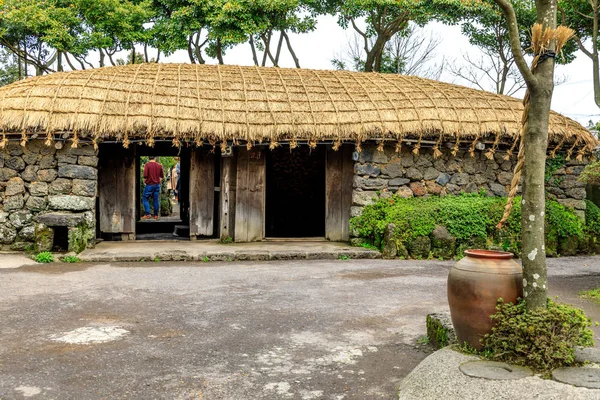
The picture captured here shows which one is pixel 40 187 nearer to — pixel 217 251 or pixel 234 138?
pixel 217 251

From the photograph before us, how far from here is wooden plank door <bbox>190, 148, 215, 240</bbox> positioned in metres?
11.7

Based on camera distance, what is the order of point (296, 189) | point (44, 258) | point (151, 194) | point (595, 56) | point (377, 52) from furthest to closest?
point (377, 52) → point (595, 56) → point (296, 189) → point (151, 194) → point (44, 258)

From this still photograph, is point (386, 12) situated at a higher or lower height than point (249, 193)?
higher

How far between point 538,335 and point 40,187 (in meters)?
8.85

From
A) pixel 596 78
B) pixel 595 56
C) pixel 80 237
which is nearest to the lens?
pixel 80 237

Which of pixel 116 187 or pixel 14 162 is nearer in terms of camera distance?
pixel 14 162

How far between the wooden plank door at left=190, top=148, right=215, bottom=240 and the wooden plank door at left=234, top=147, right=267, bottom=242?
0.68 metres

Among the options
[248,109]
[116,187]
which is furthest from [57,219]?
[248,109]

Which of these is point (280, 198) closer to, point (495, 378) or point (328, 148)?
point (328, 148)

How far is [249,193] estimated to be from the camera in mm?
11531

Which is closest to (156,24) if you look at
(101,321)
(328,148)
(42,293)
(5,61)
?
(328,148)

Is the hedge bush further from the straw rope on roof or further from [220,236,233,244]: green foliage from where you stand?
[220,236,233,244]: green foliage

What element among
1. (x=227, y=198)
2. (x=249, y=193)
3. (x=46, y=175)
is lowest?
(x=227, y=198)

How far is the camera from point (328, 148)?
457 inches
